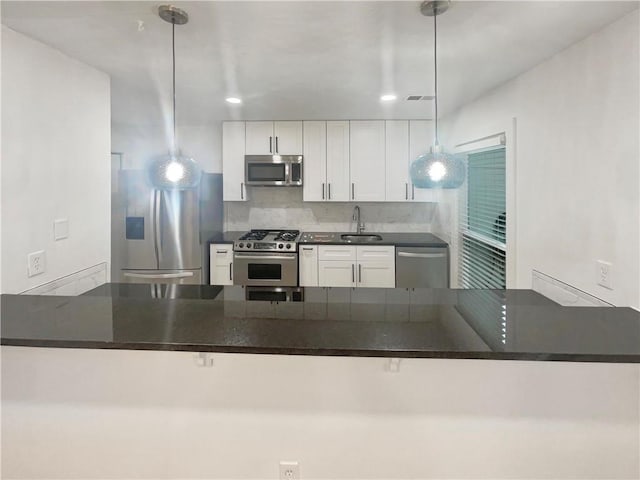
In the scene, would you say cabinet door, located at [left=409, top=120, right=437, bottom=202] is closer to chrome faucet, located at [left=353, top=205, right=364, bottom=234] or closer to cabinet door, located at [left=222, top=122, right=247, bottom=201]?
chrome faucet, located at [left=353, top=205, right=364, bottom=234]

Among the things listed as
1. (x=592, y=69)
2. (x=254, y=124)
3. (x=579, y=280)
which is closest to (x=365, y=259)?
(x=254, y=124)

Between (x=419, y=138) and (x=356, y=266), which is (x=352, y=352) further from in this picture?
(x=419, y=138)

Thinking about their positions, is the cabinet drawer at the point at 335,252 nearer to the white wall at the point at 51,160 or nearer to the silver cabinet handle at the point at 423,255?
the silver cabinet handle at the point at 423,255

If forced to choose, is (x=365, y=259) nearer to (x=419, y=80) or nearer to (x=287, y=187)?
(x=287, y=187)

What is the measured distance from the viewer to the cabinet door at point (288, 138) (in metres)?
4.21

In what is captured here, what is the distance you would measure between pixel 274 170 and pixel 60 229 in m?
2.37

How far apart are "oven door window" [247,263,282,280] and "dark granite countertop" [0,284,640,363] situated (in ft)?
6.96

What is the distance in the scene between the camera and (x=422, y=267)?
13.0 ft

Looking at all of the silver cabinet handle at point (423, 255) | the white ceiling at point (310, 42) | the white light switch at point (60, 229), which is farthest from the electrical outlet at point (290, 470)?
the silver cabinet handle at point (423, 255)

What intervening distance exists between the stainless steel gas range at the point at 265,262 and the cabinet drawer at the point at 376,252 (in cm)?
65

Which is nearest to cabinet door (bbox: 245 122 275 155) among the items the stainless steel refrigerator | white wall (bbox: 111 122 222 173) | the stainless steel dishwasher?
white wall (bbox: 111 122 222 173)

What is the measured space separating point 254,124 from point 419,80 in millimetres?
2103

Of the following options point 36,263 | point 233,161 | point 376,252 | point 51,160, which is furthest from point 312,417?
point 233,161

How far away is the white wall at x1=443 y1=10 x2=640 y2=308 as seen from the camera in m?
1.57
